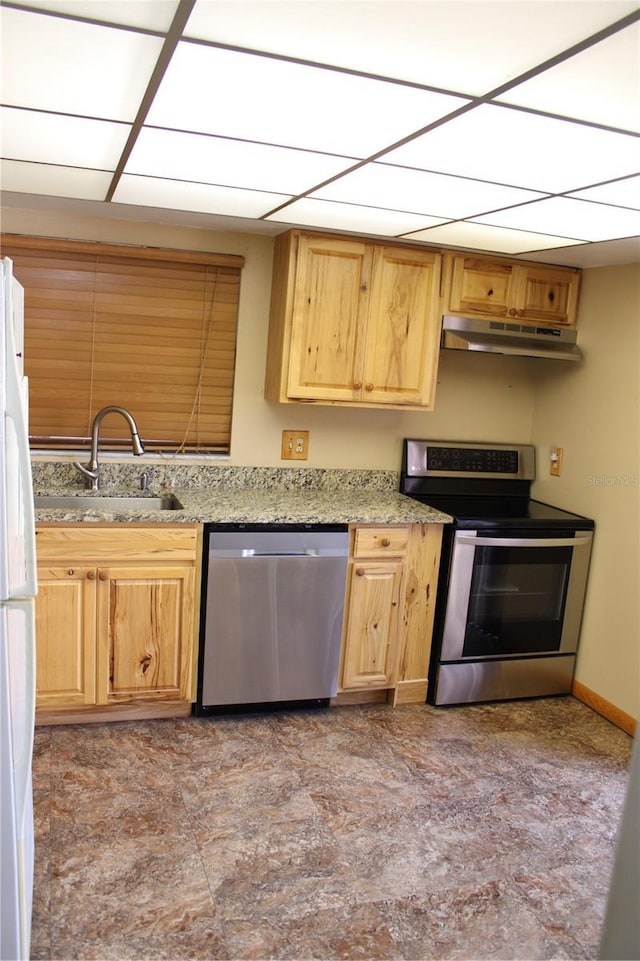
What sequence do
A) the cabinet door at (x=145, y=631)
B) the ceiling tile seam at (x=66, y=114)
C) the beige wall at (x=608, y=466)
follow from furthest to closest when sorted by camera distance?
the beige wall at (x=608, y=466)
the cabinet door at (x=145, y=631)
the ceiling tile seam at (x=66, y=114)

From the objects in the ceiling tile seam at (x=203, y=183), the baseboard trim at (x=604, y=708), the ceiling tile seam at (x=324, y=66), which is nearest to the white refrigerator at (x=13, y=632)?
the ceiling tile seam at (x=324, y=66)

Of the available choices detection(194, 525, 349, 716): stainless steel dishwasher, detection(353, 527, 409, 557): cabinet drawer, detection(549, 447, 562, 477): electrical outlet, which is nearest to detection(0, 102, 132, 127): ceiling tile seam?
detection(194, 525, 349, 716): stainless steel dishwasher

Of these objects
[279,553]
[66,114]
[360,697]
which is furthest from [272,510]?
[66,114]

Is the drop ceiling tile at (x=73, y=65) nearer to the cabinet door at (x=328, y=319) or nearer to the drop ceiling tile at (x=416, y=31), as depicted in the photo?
the drop ceiling tile at (x=416, y=31)

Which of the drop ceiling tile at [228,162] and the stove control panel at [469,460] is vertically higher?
the drop ceiling tile at [228,162]

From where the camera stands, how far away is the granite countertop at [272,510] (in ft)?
9.65

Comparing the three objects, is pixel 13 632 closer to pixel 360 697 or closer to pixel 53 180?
pixel 53 180

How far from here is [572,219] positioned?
254cm

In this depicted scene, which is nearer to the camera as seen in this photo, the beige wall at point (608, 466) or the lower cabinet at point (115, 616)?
the lower cabinet at point (115, 616)

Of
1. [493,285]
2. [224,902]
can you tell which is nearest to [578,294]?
[493,285]

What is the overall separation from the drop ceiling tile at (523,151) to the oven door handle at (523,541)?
1641 millimetres

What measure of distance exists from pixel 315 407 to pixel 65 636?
155 centimetres

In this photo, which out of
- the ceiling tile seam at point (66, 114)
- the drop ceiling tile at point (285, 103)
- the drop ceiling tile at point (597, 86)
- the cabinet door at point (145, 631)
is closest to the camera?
Answer: the drop ceiling tile at point (597, 86)

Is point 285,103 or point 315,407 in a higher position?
point 285,103
